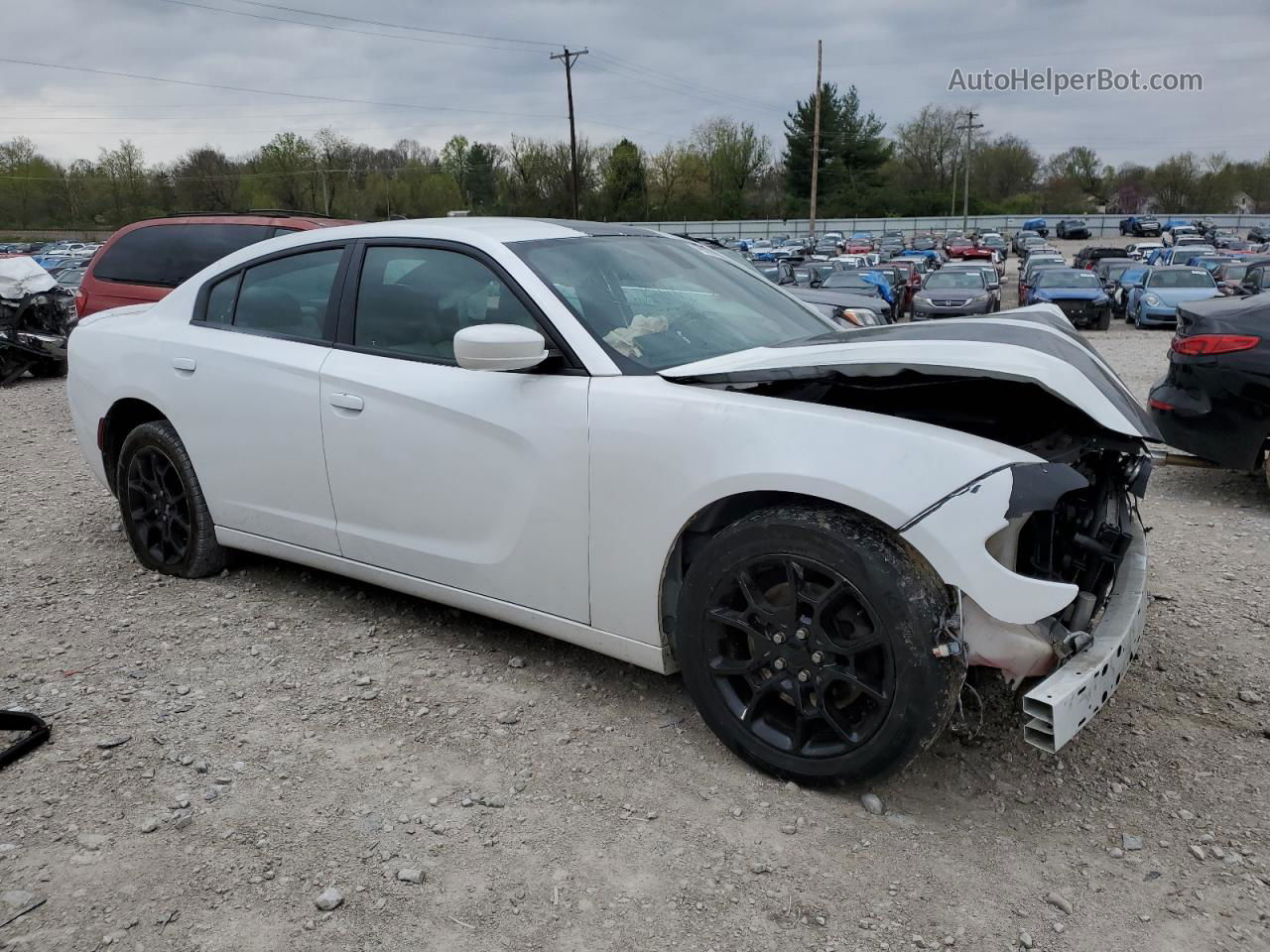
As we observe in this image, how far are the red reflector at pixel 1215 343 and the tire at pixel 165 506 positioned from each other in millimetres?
5553

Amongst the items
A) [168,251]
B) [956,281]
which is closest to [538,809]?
[168,251]

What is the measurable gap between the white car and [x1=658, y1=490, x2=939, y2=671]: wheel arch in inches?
0.4

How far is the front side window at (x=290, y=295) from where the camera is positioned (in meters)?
4.00

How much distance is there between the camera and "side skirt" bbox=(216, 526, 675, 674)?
3209mm

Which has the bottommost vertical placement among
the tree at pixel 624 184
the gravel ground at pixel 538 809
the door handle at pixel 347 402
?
the gravel ground at pixel 538 809

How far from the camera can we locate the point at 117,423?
191 inches

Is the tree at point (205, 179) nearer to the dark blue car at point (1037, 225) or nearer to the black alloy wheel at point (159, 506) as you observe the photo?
the dark blue car at point (1037, 225)

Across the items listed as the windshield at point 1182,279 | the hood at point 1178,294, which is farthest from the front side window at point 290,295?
the windshield at point 1182,279

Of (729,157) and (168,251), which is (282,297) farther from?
(729,157)

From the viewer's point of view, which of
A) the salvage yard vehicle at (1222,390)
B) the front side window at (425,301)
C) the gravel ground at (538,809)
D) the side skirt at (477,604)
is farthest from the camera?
the salvage yard vehicle at (1222,390)

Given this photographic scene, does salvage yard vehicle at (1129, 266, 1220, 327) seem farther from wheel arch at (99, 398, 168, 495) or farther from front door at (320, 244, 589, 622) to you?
wheel arch at (99, 398, 168, 495)

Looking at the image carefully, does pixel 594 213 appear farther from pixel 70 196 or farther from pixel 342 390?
pixel 342 390

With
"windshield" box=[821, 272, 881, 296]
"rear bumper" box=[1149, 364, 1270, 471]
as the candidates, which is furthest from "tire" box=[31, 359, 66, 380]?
"windshield" box=[821, 272, 881, 296]

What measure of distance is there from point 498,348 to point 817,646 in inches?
50.8
